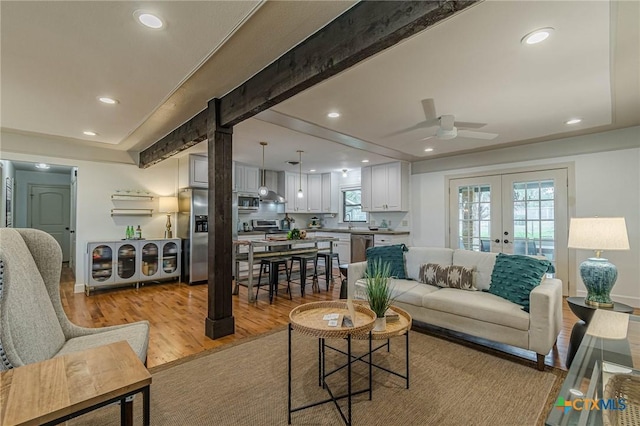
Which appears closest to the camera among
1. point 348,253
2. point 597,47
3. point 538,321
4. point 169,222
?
point 597,47

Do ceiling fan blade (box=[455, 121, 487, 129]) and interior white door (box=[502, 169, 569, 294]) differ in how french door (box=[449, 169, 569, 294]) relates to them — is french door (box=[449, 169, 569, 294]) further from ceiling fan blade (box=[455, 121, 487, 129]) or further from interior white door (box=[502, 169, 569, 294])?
ceiling fan blade (box=[455, 121, 487, 129])

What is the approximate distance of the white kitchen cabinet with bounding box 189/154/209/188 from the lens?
5.54 meters

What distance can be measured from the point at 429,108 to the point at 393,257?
6.01 ft

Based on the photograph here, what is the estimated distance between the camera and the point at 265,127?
408 centimetres

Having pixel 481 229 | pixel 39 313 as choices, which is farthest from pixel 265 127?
pixel 481 229

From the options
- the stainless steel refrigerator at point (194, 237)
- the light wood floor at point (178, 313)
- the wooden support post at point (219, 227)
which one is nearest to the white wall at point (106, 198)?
the stainless steel refrigerator at point (194, 237)

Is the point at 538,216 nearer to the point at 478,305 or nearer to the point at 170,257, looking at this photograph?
the point at 478,305

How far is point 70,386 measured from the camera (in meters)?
1.02

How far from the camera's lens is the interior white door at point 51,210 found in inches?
299

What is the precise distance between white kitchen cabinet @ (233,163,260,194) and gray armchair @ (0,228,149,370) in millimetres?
4626

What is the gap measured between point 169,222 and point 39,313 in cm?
463

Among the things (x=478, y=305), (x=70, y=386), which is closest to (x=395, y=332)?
(x=478, y=305)

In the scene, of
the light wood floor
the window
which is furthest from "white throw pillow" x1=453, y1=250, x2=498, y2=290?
the window

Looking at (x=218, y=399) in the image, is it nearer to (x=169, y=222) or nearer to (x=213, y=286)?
(x=213, y=286)
